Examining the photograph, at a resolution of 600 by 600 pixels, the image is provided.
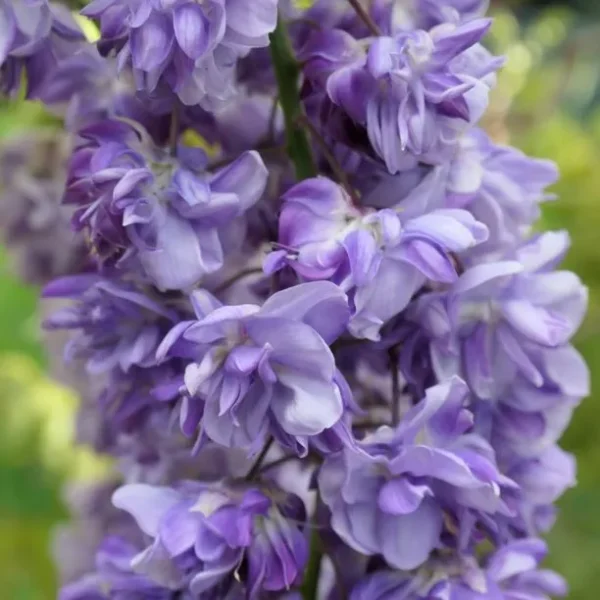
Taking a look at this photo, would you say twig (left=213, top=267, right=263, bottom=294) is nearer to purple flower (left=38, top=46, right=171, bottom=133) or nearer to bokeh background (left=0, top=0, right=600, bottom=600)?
purple flower (left=38, top=46, right=171, bottom=133)

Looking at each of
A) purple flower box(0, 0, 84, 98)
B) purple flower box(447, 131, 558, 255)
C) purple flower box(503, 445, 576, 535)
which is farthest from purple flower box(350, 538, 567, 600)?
purple flower box(0, 0, 84, 98)

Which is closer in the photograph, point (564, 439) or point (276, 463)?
point (276, 463)

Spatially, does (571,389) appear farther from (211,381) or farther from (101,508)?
(101,508)

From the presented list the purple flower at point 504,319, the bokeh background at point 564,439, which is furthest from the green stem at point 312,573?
the bokeh background at point 564,439

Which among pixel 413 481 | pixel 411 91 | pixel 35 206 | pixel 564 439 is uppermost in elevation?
pixel 411 91

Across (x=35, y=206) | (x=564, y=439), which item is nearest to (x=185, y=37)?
(x=35, y=206)

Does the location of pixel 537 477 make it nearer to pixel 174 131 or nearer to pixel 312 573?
pixel 312 573
